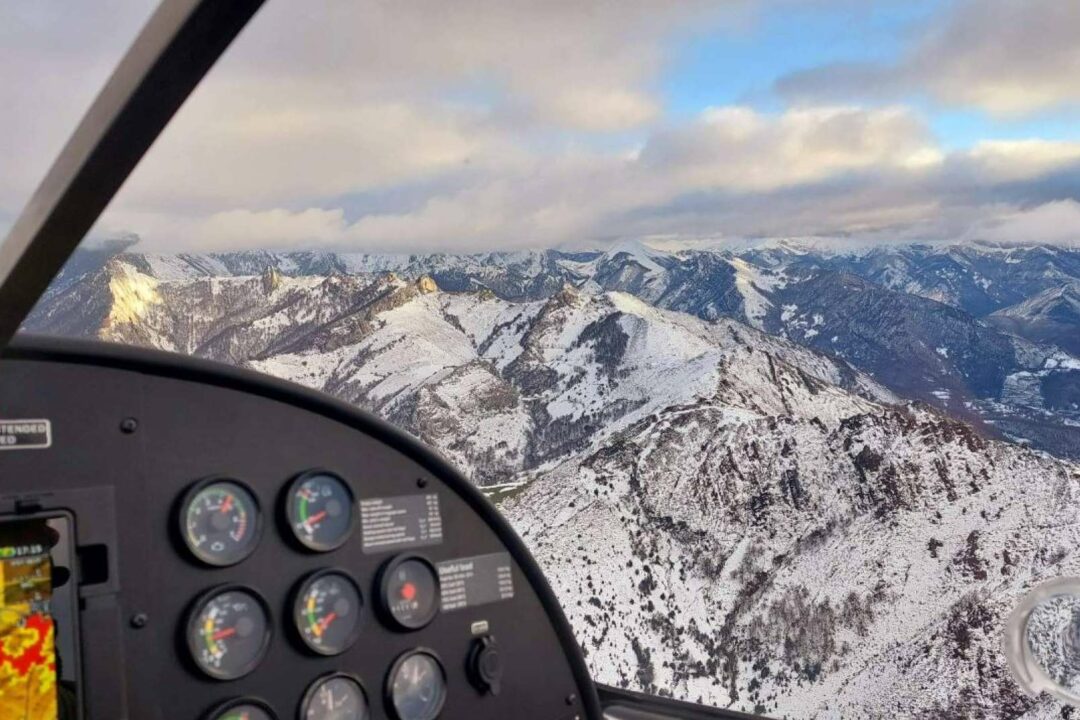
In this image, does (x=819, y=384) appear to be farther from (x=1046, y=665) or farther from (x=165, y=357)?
(x=165, y=357)

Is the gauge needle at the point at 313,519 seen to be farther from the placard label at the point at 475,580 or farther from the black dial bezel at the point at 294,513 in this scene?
the placard label at the point at 475,580

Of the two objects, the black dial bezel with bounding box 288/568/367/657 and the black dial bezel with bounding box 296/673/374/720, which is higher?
the black dial bezel with bounding box 288/568/367/657

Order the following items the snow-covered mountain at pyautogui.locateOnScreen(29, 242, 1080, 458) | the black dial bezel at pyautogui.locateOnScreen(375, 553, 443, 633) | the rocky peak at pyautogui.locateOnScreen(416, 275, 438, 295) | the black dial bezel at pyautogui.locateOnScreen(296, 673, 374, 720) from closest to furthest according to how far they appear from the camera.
→ the black dial bezel at pyautogui.locateOnScreen(296, 673, 374, 720), the black dial bezel at pyautogui.locateOnScreen(375, 553, 443, 633), the snow-covered mountain at pyautogui.locateOnScreen(29, 242, 1080, 458), the rocky peak at pyautogui.locateOnScreen(416, 275, 438, 295)

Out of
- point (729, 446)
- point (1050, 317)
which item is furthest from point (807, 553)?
point (1050, 317)

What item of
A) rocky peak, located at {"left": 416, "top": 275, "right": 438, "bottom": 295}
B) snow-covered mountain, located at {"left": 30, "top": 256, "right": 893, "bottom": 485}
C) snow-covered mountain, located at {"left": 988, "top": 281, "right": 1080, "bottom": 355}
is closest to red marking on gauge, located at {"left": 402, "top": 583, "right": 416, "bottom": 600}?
snow-covered mountain, located at {"left": 30, "top": 256, "right": 893, "bottom": 485}

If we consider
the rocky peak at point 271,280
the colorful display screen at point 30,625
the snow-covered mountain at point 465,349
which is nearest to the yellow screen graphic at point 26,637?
the colorful display screen at point 30,625

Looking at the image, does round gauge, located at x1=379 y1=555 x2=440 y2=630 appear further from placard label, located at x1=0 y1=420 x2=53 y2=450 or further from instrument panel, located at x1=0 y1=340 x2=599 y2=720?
placard label, located at x1=0 y1=420 x2=53 y2=450

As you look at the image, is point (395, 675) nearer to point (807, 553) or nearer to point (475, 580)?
point (475, 580)
